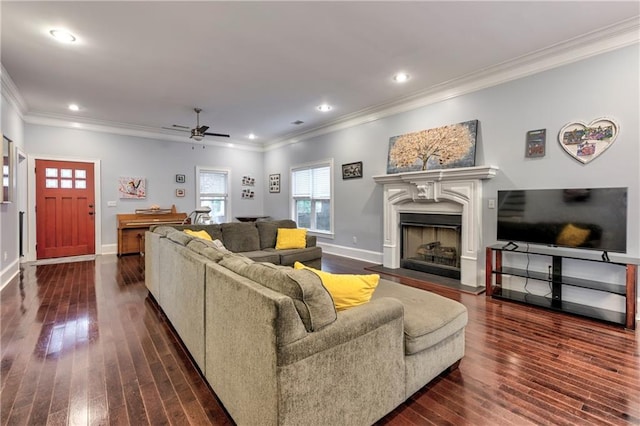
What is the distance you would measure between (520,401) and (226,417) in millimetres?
1711

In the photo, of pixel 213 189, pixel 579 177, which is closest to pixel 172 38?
pixel 579 177

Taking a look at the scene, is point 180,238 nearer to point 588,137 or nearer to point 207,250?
point 207,250

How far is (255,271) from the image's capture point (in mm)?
1563

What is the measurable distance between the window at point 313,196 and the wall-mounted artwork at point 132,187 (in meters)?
3.39

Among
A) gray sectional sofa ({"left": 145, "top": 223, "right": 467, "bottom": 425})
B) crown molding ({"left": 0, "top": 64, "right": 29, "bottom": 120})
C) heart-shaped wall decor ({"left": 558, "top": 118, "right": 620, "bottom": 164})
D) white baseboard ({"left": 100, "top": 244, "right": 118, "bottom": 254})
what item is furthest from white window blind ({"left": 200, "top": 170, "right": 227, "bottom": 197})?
heart-shaped wall decor ({"left": 558, "top": 118, "right": 620, "bottom": 164})

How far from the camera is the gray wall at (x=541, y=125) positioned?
303 cm

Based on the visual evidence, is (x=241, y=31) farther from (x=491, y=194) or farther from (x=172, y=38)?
(x=491, y=194)

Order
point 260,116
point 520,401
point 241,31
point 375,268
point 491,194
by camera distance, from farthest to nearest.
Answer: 1. point 260,116
2. point 375,268
3. point 491,194
4. point 241,31
5. point 520,401

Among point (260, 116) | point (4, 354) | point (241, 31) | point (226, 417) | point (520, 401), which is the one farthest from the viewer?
point (260, 116)

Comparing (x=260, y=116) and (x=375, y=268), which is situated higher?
(x=260, y=116)

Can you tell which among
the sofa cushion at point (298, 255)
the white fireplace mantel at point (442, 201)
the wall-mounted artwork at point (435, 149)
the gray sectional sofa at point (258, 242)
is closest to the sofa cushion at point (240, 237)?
the gray sectional sofa at point (258, 242)

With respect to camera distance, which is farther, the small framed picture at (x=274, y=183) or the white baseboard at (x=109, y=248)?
the small framed picture at (x=274, y=183)

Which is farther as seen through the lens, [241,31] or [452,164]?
[452,164]

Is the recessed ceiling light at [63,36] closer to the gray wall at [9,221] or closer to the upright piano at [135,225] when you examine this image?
the gray wall at [9,221]
